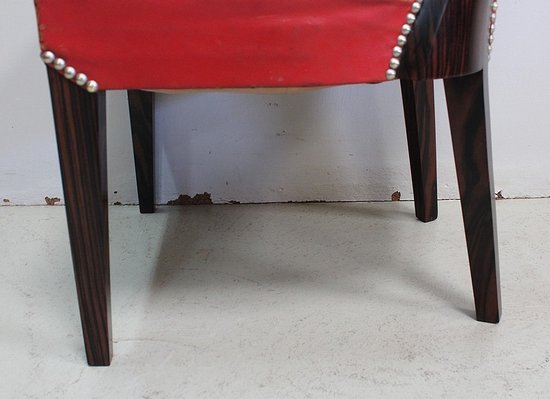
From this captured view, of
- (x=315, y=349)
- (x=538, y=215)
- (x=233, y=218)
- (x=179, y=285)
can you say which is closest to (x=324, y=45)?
(x=315, y=349)

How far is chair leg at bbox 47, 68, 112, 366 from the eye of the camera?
2.40 feet

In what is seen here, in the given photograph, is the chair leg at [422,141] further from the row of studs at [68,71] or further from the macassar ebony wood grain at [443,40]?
the row of studs at [68,71]

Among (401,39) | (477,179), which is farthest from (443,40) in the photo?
(477,179)

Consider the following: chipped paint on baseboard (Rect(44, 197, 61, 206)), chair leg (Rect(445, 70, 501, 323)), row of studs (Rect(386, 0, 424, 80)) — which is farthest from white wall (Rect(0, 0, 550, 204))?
row of studs (Rect(386, 0, 424, 80))

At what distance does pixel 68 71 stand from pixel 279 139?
0.65 metres

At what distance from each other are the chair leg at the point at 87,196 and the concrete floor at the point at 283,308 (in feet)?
0.20

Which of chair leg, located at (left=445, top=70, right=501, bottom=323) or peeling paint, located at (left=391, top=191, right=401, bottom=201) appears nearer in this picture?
chair leg, located at (left=445, top=70, right=501, bottom=323)

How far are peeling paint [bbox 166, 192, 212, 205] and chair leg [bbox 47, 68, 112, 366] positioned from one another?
537mm

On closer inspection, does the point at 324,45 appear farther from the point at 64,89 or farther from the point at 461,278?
the point at 461,278

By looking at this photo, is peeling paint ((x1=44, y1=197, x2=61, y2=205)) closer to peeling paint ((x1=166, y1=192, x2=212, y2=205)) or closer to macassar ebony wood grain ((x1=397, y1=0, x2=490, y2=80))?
peeling paint ((x1=166, y1=192, x2=212, y2=205))

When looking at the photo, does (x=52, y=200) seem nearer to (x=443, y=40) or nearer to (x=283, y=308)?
(x=283, y=308)

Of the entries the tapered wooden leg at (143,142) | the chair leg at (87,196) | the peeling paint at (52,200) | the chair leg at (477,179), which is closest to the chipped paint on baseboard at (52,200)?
the peeling paint at (52,200)

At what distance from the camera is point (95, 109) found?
738 mm

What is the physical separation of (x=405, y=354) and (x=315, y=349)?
0.36 ft
